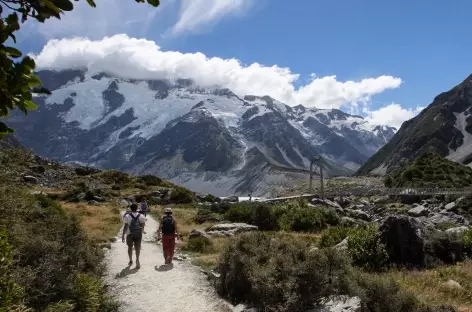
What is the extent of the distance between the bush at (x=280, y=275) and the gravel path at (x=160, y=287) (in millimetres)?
712

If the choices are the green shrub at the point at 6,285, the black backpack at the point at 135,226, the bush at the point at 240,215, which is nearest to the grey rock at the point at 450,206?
the bush at the point at 240,215

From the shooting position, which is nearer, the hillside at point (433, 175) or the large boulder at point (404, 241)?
the large boulder at point (404, 241)

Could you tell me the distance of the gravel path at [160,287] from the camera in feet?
38.2

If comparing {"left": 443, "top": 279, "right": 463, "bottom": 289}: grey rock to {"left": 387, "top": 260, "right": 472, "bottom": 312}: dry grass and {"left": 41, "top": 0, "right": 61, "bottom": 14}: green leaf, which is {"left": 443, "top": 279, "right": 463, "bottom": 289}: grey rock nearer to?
{"left": 387, "top": 260, "right": 472, "bottom": 312}: dry grass

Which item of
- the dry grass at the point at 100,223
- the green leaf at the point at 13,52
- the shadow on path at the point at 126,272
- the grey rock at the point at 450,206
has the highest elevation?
the green leaf at the point at 13,52

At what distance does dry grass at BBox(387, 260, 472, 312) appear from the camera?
10.9 m

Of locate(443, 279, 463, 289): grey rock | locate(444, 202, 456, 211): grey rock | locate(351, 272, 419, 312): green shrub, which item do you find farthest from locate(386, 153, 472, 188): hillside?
locate(351, 272, 419, 312): green shrub

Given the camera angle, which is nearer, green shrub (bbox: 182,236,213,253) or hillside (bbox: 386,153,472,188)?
green shrub (bbox: 182,236,213,253)

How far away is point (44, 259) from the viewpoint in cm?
995

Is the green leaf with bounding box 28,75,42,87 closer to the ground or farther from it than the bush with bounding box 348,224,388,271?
farther from it

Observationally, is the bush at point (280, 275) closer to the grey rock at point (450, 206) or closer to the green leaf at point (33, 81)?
the green leaf at point (33, 81)

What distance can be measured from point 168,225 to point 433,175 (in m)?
72.9

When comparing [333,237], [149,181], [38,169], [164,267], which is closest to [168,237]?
[164,267]

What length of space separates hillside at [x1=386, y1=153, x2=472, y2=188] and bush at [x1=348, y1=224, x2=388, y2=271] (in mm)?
60523
